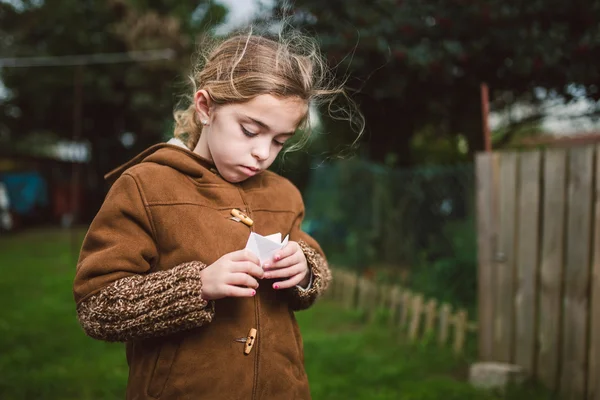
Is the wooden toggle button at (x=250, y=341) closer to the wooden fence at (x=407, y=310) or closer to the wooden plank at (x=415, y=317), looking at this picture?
the wooden fence at (x=407, y=310)

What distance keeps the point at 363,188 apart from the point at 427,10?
2.63 m

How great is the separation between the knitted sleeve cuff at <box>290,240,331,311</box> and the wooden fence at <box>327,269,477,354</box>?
3.29 meters

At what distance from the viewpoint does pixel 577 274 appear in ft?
12.0

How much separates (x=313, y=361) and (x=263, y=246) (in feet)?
10.9

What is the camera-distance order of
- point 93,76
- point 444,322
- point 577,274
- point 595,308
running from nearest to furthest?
point 595,308, point 577,274, point 444,322, point 93,76

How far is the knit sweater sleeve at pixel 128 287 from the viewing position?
5.29ft

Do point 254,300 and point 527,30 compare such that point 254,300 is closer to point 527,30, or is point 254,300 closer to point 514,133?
point 527,30

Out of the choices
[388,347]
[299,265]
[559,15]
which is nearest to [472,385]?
[388,347]

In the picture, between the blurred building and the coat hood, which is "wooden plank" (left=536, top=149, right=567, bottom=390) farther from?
the blurred building

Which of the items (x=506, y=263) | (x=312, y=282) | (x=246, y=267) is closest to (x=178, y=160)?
(x=246, y=267)

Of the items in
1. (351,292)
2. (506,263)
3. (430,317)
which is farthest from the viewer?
(351,292)

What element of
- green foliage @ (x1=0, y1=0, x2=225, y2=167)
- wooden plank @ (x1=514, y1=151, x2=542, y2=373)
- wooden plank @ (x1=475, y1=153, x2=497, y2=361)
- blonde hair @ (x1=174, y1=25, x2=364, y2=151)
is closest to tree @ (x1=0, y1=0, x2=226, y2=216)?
green foliage @ (x1=0, y1=0, x2=225, y2=167)

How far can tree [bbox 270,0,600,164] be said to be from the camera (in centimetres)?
535

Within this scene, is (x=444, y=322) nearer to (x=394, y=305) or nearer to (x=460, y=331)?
(x=460, y=331)
